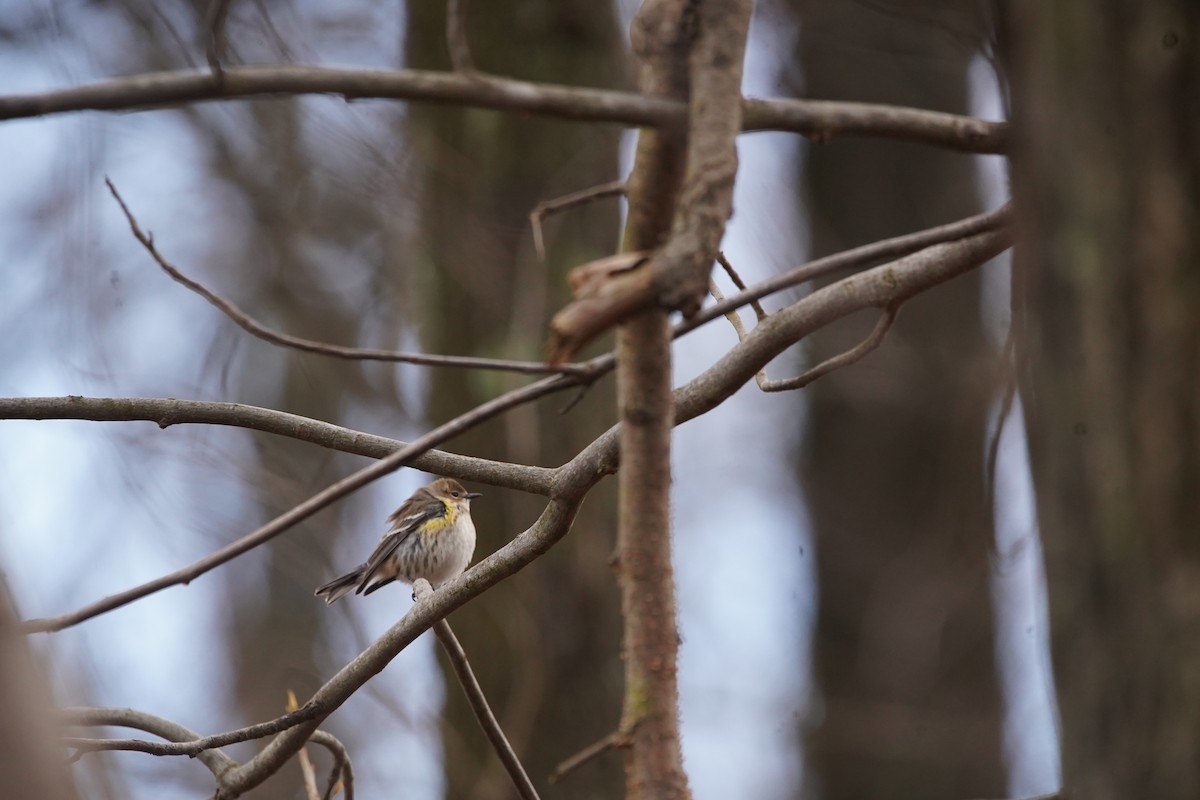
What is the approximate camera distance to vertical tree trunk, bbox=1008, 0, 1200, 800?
1.03 metres

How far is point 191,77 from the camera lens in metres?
1.12

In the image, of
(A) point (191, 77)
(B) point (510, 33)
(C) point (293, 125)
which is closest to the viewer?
(A) point (191, 77)

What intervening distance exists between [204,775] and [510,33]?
5926mm

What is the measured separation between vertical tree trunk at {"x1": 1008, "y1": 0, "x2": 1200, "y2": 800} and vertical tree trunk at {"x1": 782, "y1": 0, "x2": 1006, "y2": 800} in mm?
5910

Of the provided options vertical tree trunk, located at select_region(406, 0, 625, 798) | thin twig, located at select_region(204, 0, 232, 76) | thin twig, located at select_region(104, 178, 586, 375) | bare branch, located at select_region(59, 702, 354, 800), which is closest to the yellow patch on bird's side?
vertical tree trunk, located at select_region(406, 0, 625, 798)

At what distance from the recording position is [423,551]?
18.7 ft

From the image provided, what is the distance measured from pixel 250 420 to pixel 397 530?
11.7 feet

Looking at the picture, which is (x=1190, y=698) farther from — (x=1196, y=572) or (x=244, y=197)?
(x=244, y=197)

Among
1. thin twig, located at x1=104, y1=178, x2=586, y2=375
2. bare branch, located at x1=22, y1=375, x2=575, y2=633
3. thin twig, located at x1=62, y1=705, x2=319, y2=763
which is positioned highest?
thin twig, located at x1=104, y1=178, x2=586, y2=375

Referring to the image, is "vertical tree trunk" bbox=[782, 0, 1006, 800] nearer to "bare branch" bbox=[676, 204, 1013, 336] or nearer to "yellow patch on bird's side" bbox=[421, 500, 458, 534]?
"yellow patch on bird's side" bbox=[421, 500, 458, 534]

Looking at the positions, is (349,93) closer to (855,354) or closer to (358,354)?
(358,354)

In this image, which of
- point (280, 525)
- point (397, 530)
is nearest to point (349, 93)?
point (280, 525)

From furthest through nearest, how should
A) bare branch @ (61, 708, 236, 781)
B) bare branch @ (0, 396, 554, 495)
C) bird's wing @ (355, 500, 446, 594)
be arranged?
1. bird's wing @ (355, 500, 446, 594)
2. bare branch @ (61, 708, 236, 781)
3. bare branch @ (0, 396, 554, 495)

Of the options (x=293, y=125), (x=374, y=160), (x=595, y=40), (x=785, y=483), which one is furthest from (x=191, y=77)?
(x=785, y=483)
